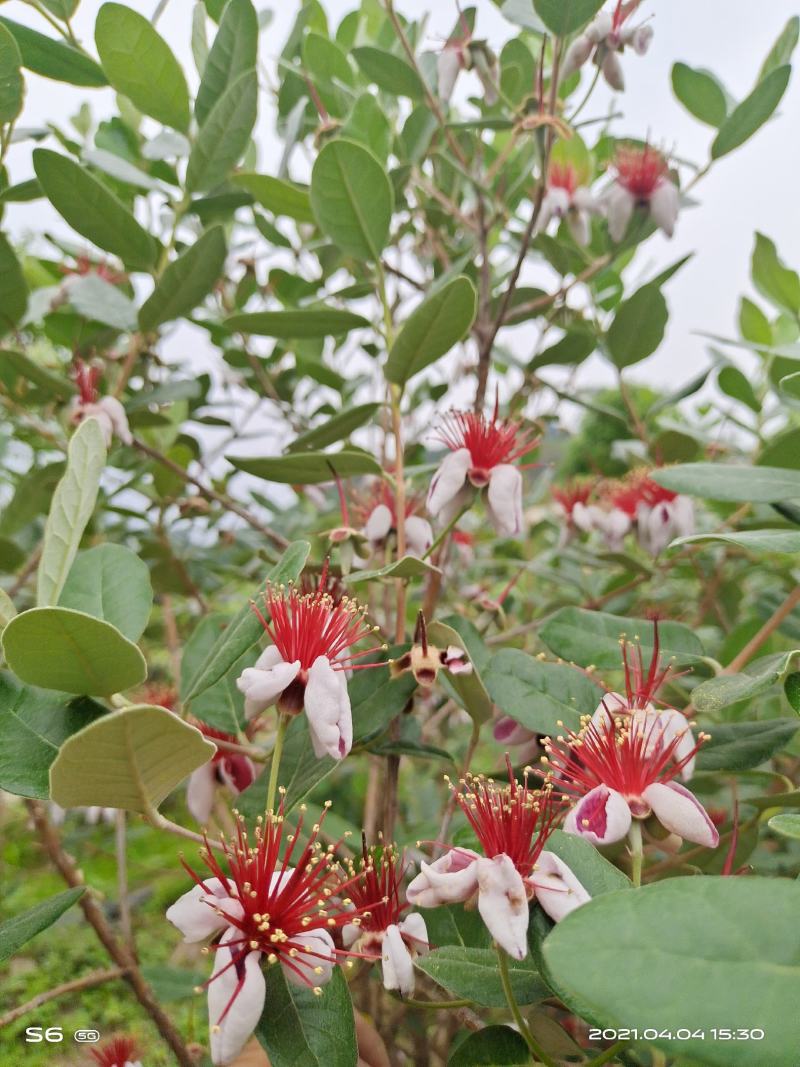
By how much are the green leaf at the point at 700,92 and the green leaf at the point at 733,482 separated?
0.54 meters

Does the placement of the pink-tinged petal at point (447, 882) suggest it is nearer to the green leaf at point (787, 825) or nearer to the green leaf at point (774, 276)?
the green leaf at point (787, 825)

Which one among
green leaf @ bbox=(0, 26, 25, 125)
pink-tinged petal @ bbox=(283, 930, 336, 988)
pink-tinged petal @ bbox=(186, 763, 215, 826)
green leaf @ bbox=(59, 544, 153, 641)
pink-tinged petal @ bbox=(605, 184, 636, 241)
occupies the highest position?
pink-tinged petal @ bbox=(605, 184, 636, 241)

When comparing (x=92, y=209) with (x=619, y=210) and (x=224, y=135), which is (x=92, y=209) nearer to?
(x=224, y=135)

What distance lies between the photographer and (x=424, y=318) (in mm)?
578

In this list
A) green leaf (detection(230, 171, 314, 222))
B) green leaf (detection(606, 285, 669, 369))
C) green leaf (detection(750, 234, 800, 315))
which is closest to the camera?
green leaf (detection(230, 171, 314, 222))

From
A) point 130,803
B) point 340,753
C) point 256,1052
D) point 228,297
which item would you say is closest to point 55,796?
point 130,803

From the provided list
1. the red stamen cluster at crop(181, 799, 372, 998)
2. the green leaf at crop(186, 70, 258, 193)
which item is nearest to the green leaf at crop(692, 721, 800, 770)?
the red stamen cluster at crop(181, 799, 372, 998)

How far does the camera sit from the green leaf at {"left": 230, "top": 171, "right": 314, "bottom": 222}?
717mm

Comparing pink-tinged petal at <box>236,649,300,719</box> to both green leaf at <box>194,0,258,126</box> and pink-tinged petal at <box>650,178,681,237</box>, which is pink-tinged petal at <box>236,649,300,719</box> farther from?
pink-tinged petal at <box>650,178,681,237</box>

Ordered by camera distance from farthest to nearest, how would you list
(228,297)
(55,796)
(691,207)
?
(228,297) → (691,207) → (55,796)

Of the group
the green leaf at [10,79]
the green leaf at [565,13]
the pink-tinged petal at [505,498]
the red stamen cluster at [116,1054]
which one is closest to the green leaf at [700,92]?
the green leaf at [565,13]

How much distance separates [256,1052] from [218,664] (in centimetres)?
30

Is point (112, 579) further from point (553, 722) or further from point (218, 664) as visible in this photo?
point (553, 722)

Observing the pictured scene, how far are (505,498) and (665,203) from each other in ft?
1.52
